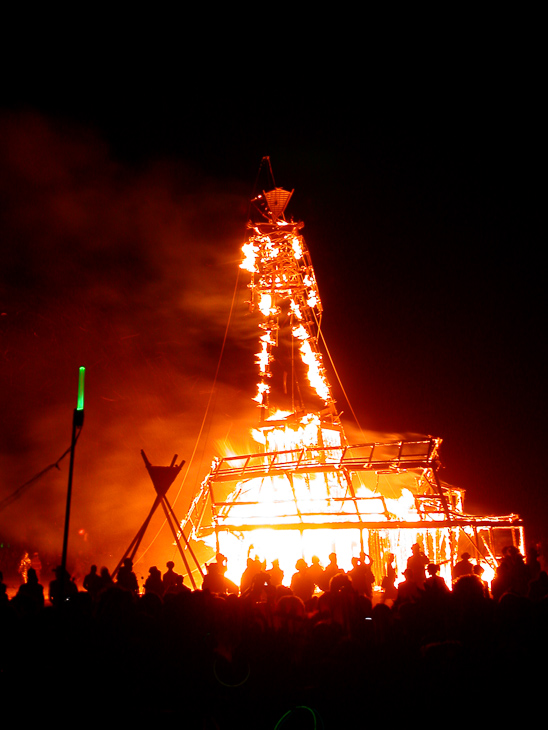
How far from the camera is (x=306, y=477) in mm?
18641

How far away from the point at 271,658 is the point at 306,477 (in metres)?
12.0

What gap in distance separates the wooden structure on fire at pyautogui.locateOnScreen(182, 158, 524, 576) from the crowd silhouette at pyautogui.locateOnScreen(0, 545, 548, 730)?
6.71 meters

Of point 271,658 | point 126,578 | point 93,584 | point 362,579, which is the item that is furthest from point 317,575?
point 271,658

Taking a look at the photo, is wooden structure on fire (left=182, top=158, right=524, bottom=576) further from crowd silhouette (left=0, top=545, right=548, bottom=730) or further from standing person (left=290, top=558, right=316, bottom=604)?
crowd silhouette (left=0, top=545, right=548, bottom=730)

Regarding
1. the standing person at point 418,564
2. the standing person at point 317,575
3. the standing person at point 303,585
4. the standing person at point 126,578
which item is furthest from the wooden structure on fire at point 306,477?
the standing person at point 126,578

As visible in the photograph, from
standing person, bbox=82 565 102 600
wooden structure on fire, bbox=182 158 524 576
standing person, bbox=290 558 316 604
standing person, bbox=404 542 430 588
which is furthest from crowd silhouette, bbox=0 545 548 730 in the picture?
wooden structure on fire, bbox=182 158 524 576

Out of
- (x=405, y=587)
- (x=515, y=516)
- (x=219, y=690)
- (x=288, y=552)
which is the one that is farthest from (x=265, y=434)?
(x=219, y=690)

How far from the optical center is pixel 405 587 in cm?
959

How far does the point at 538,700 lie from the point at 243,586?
639cm

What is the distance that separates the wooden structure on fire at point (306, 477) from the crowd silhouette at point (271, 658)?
22.0ft

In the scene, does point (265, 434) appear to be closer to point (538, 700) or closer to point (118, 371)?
point (118, 371)

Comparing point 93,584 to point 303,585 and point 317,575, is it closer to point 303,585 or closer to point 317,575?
point 303,585

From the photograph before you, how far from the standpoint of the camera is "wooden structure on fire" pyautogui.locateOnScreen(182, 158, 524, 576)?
15.4 meters

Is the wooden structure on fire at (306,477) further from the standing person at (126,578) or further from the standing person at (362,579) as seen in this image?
the standing person at (126,578)
